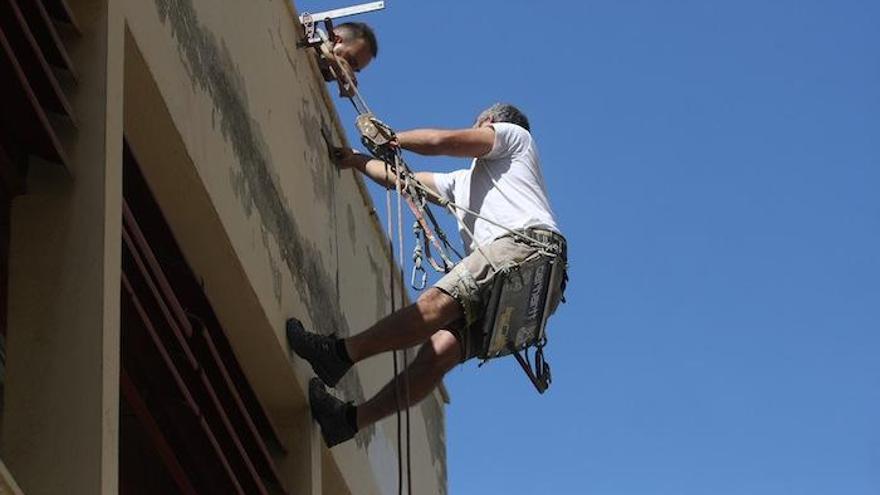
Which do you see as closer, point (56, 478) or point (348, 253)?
point (56, 478)

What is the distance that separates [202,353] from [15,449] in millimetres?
2423

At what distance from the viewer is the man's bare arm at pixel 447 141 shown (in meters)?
9.06

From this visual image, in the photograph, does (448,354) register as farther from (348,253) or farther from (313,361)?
(348,253)

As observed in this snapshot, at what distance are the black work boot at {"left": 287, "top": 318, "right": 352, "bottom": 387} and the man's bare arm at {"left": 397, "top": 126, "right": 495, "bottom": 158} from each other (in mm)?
1014

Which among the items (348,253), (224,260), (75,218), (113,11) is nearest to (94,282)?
(75,218)

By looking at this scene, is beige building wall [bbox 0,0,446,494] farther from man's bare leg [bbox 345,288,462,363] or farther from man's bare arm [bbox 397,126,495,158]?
man's bare arm [bbox 397,126,495,158]

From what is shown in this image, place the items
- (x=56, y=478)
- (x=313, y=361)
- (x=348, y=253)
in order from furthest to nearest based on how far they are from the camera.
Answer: (x=348, y=253), (x=313, y=361), (x=56, y=478)

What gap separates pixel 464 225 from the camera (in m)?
9.19

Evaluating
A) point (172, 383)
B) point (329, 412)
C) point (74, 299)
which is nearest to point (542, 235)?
point (329, 412)

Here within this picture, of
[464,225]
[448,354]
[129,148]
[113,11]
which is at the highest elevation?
[113,11]

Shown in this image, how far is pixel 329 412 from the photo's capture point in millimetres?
9008

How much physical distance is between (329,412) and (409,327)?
0.67 meters

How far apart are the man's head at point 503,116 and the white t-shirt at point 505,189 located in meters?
0.16

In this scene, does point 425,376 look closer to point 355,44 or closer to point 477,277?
point 477,277
